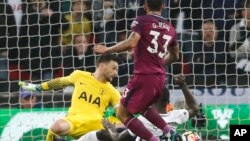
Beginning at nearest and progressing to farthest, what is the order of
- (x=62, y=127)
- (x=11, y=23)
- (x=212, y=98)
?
(x=62, y=127)
(x=212, y=98)
(x=11, y=23)

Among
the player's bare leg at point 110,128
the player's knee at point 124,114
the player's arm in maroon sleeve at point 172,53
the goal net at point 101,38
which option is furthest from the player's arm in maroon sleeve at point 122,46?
the goal net at point 101,38

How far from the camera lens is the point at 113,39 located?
12383 millimetres

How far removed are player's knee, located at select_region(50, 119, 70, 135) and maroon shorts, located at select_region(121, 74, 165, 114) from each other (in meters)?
1.09

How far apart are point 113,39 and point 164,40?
3.42 meters

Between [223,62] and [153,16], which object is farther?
[223,62]

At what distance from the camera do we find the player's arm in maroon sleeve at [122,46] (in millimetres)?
8586

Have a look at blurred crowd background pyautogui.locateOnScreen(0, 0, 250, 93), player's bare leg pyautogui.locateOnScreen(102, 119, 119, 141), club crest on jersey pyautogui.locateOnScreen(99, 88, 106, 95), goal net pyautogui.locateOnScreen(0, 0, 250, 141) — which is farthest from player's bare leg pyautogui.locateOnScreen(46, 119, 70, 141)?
blurred crowd background pyautogui.locateOnScreen(0, 0, 250, 93)

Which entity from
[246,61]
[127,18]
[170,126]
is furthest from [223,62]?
[170,126]

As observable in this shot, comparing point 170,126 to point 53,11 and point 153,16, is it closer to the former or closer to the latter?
point 153,16

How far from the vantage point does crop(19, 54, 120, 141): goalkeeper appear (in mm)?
9938

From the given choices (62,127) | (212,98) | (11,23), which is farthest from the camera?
(11,23)

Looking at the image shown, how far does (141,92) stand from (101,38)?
3.55m

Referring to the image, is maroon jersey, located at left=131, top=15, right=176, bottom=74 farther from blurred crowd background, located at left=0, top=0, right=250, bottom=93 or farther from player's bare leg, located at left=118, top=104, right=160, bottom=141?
blurred crowd background, located at left=0, top=0, right=250, bottom=93

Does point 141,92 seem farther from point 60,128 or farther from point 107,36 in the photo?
point 107,36
